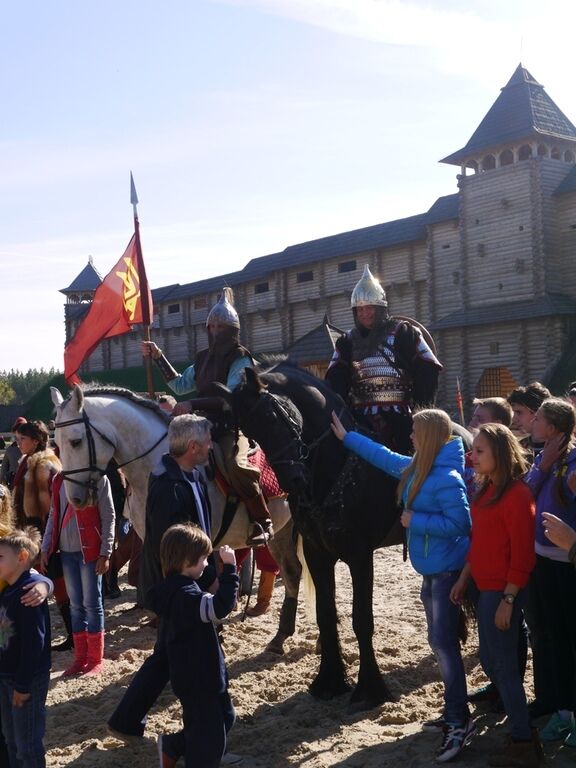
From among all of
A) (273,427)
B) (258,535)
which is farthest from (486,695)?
(273,427)

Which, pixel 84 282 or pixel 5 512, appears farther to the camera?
pixel 84 282

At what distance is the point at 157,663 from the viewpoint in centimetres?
430

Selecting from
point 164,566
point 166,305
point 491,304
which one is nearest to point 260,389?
point 164,566

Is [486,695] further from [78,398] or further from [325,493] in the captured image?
[78,398]

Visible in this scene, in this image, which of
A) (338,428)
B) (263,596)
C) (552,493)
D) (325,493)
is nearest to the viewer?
(552,493)

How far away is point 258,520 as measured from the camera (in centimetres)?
614

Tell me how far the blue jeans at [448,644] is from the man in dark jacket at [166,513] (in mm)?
1264

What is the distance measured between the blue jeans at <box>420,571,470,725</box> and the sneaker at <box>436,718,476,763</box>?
35mm

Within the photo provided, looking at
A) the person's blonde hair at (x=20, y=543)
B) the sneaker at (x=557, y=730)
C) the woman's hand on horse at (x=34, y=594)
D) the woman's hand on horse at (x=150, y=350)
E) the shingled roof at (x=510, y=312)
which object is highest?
the shingled roof at (x=510, y=312)

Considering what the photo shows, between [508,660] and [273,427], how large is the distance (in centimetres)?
192

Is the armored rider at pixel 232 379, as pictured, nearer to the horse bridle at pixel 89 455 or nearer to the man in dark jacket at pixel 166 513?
the horse bridle at pixel 89 455

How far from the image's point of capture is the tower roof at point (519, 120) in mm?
33562

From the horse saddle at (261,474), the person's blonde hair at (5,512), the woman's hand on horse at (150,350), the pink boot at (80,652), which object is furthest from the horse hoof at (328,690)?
the woman's hand on horse at (150,350)

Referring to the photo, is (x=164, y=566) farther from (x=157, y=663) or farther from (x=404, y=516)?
(x=404, y=516)
